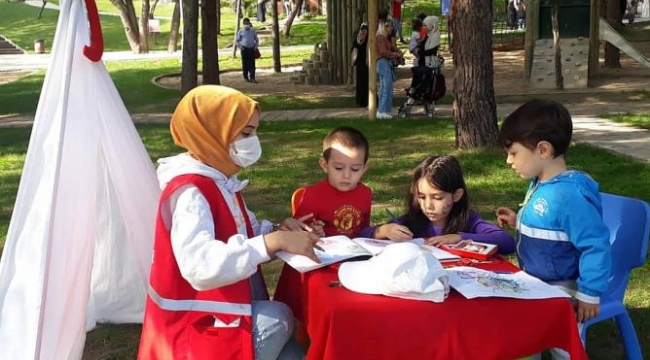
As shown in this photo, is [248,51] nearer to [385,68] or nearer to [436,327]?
[385,68]

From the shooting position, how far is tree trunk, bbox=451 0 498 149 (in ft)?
→ 30.6

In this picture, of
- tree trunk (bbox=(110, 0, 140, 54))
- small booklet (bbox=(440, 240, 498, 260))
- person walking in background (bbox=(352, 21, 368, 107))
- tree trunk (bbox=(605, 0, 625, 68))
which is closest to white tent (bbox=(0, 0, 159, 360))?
small booklet (bbox=(440, 240, 498, 260))

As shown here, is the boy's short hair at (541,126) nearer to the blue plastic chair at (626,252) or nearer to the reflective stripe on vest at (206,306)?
the blue plastic chair at (626,252)

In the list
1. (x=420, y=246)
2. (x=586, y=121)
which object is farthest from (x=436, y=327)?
(x=586, y=121)

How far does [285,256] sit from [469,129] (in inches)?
269

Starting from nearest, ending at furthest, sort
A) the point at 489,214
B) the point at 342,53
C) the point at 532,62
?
the point at 489,214, the point at 532,62, the point at 342,53

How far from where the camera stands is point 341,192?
12.3ft

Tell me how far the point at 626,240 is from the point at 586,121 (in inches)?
341

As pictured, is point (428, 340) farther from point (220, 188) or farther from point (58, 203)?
point (58, 203)

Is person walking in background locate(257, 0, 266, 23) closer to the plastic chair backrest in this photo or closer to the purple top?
the plastic chair backrest

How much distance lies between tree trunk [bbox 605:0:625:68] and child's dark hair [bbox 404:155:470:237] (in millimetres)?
16716

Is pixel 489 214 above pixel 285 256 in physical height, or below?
below

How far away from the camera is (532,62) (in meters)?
16.9

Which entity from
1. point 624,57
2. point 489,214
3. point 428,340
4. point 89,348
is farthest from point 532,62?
point 428,340
